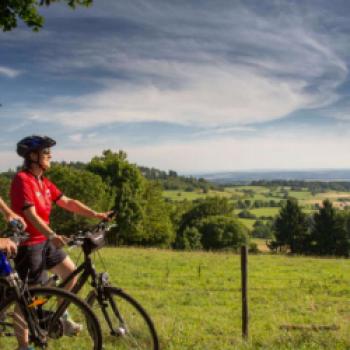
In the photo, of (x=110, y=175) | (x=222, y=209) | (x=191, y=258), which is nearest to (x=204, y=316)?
(x=191, y=258)

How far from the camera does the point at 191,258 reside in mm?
25453

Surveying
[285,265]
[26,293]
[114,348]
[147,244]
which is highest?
[26,293]

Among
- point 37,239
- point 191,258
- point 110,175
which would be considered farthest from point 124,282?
point 110,175

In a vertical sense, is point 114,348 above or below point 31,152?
below

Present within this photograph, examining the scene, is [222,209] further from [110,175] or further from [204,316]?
[204,316]

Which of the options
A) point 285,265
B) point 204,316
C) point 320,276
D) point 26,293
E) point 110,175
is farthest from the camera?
point 110,175

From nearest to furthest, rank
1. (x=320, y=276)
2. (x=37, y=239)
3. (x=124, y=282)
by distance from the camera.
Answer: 1. (x=37, y=239)
2. (x=124, y=282)
3. (x=320, y=276)

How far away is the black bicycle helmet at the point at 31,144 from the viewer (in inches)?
186

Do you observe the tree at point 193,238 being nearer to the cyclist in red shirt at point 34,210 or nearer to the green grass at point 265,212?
the cyclist in red shirt at point 34,210

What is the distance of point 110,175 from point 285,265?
27.9 metres

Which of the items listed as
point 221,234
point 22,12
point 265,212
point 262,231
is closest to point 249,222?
point 262,231

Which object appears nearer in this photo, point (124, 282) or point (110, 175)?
point (124, 282)

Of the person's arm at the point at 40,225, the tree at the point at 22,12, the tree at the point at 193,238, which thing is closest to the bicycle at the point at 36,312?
the person's arm at the point at 40,225

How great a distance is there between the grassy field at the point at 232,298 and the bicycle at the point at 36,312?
5.69ft
